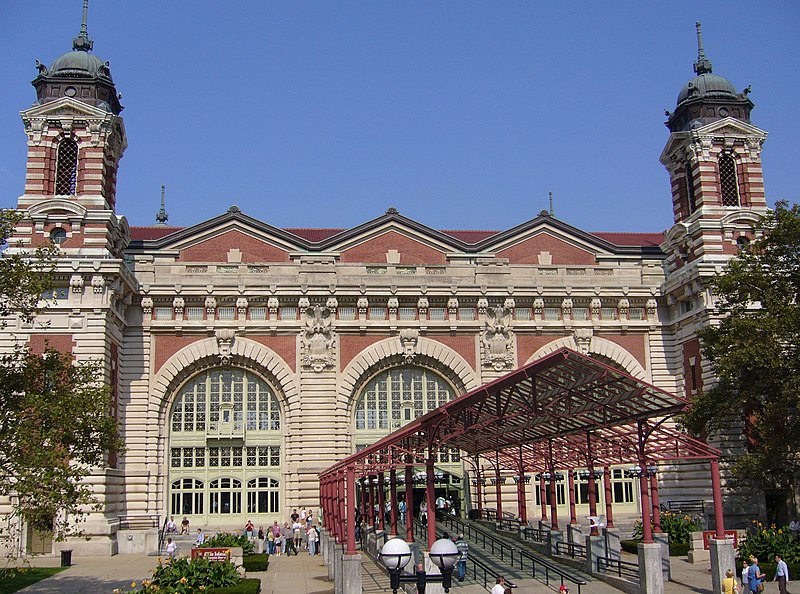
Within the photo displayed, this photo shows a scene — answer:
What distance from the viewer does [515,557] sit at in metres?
36.6

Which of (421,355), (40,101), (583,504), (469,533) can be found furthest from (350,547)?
(40,101)

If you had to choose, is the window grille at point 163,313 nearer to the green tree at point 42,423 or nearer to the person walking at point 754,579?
the green tree at point 42,423

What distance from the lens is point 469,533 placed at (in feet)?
139

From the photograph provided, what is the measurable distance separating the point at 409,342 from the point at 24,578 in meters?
23.9

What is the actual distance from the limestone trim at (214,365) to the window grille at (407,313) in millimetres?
7078

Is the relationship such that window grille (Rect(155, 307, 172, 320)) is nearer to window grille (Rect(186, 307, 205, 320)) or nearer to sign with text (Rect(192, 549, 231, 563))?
window grille (Rect(186, 307, 205, 320))

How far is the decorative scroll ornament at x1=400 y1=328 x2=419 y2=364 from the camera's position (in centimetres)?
5078

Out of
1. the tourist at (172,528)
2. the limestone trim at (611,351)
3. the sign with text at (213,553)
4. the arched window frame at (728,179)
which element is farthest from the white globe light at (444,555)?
the arched window frame at (728,179)

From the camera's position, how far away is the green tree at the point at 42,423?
2681cm

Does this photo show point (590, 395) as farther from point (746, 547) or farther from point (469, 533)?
point (469, 533)

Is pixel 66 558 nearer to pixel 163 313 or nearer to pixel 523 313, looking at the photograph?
pixel 163 313

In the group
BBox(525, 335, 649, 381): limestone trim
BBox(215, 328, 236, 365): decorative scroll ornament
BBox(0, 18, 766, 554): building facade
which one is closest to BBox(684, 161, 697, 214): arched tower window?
BBox(0, 18, 766, 554): building facade

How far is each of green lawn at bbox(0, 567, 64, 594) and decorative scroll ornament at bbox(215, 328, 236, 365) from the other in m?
15.1

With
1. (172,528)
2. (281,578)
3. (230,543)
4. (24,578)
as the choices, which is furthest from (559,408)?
(172,528)
